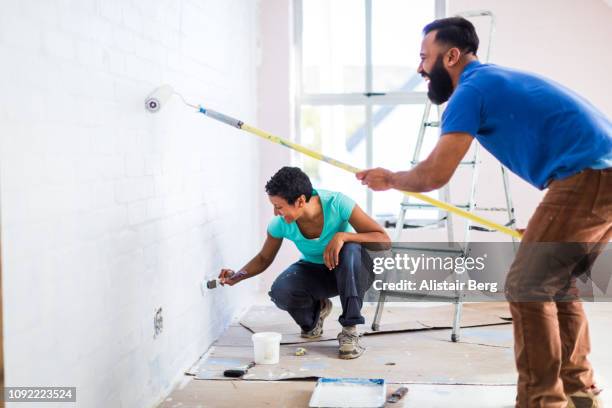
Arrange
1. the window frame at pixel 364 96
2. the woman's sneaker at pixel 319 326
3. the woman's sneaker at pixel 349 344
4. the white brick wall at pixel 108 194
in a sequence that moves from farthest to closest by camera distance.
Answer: the window frame at pixel 364 96 → the woman's sneaker at pixel 319 326 → the woman's sneaker at pixel 349 344 → the white brick wall at pixel 108 194

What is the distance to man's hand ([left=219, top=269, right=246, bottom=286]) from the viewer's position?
131 inches

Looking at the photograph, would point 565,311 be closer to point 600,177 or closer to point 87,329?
point 600,177

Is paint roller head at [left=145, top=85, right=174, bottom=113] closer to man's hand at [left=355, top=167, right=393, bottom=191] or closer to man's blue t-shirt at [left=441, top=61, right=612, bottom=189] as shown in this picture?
man's hand at [left=355, top=167, right=393, bottom=191]

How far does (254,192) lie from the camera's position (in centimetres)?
474

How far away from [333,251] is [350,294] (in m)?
0.21

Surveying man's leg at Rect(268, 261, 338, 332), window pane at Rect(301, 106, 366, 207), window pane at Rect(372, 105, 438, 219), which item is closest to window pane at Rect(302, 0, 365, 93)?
window pane at Rect(301, 106, 366, 207)

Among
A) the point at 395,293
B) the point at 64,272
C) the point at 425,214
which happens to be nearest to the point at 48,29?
the point at 64,272

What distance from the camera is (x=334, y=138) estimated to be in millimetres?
5039

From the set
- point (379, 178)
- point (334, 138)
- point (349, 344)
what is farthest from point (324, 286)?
point (334, 138)

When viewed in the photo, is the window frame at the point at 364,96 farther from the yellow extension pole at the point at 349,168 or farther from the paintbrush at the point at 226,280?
the yellow extension pole at the point at 349,168

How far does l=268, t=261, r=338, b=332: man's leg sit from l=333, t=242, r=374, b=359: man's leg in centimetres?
16

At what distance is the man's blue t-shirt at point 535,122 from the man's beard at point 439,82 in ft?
0.60

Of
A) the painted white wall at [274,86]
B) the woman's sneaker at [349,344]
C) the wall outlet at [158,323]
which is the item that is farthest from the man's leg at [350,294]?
the painted white wall at [274,86]

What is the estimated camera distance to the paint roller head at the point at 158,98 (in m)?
2.55
